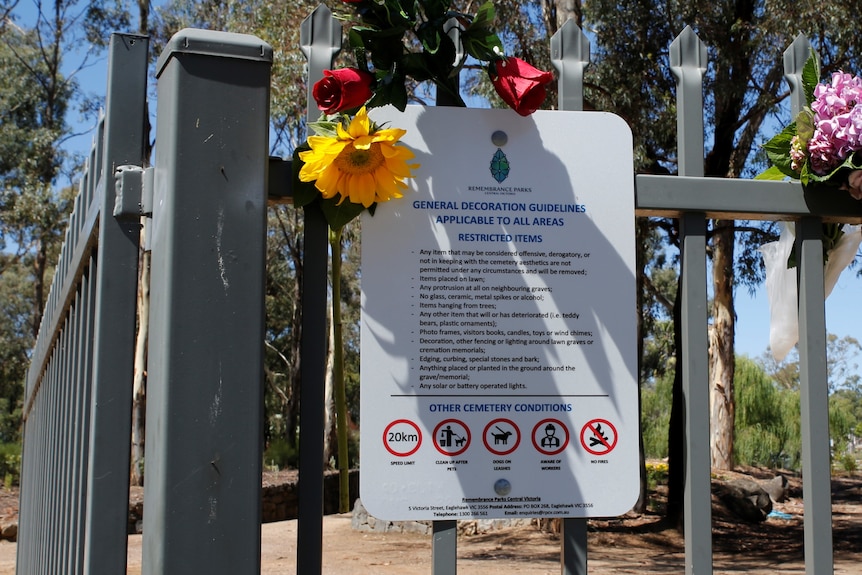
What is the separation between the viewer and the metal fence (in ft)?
4.82

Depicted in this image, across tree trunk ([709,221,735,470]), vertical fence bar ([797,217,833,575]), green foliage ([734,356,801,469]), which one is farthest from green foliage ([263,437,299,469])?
vertical fence bar ([797,217,833,575])

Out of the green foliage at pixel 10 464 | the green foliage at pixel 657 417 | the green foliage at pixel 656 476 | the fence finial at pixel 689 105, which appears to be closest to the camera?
the fence finial at pixel 689 105

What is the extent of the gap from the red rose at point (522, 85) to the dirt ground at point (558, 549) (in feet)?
26.1

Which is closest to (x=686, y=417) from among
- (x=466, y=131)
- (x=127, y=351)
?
(x=466, y=131)

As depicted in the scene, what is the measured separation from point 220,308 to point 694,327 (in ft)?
2.95

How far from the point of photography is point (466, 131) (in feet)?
5.68

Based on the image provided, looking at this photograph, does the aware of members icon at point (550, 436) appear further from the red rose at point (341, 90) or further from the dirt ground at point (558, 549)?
the dirt ground at point (558, 549)

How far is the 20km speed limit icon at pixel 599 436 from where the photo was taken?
5.60ft

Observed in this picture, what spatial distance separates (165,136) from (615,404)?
0.94m

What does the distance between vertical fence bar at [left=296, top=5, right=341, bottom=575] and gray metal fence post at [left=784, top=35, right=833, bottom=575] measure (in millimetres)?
951

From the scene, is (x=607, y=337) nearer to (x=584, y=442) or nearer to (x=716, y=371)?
(x=584, y=442)

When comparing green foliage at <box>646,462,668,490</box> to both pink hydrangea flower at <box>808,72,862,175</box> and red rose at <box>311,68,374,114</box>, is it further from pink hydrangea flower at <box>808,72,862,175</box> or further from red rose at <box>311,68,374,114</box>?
red rose at <box>311,68,374,114</box>

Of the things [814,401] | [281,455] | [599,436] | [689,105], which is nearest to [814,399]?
[814,401]

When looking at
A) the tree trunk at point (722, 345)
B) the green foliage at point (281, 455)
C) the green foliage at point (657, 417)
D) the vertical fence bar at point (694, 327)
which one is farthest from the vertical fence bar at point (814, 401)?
the green foliage at point (657, 417)
